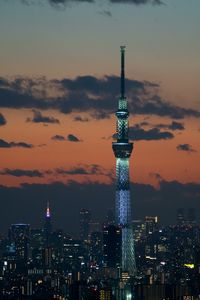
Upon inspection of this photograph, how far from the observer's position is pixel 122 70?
60.4 metres

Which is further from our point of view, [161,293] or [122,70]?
[122,70]

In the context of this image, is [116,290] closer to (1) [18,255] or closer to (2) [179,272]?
(2) [179,272]

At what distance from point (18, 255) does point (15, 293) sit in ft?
63.2

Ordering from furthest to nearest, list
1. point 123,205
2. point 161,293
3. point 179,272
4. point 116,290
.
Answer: point 123,205 → point 179,272 → point 116,290 → point 161,293

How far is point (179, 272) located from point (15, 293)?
11907 millimetres

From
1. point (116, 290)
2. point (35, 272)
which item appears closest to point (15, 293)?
point (116, 290)

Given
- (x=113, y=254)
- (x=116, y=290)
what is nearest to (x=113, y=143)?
(x=113, y=254)

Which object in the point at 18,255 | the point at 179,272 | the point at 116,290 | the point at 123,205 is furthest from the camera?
the point at 18,255

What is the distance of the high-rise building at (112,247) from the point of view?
64562mm

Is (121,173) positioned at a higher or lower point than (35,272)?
higher

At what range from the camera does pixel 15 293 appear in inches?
1871

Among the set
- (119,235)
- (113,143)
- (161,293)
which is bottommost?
(161,293)

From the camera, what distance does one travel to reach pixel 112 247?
65500mm

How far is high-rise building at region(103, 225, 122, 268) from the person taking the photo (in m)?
64.6
